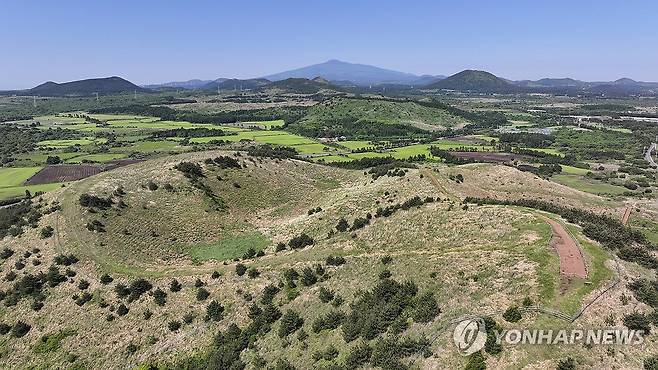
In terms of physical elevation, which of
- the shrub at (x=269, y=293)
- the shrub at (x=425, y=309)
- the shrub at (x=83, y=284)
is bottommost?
the shrub at (x=83, y=284)

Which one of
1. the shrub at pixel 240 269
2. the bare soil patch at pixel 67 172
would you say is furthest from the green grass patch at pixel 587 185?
the bare soil patch at pixel 67 172

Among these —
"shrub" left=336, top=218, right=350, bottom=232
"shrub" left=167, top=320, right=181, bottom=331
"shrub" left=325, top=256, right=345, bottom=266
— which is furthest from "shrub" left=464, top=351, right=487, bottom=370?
"shrub" left=336, top=218, right=350, bottom=232

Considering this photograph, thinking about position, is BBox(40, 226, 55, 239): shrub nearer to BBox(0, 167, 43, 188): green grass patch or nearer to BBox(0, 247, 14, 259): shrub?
BBox(0, 247, 14, 259): shrub

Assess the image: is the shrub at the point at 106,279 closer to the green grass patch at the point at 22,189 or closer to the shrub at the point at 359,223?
the shrub at the point at 359,223

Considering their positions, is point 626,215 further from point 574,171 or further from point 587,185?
point 574,171

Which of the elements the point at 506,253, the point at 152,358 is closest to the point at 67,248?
the point at 152,358

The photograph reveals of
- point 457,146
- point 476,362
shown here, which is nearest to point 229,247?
point 476,362
